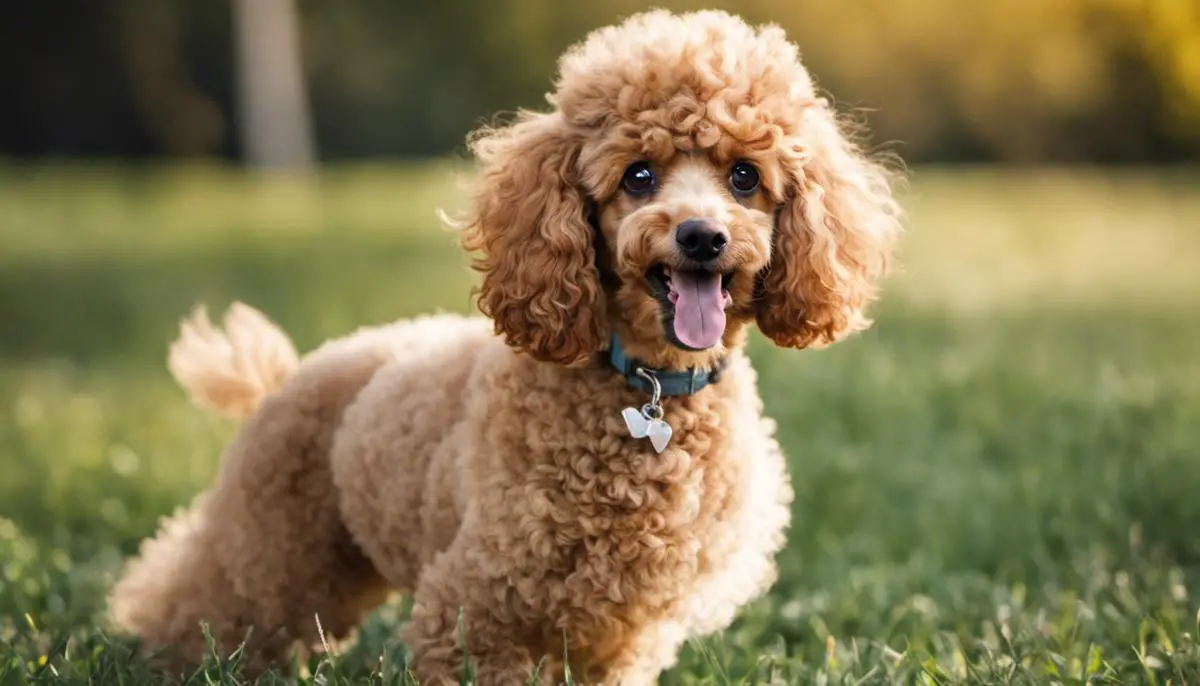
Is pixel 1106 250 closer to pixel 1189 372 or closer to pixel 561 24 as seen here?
pixel 1189 372

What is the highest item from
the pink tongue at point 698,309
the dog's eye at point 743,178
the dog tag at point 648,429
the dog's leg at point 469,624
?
the dog's eye at point 743,178

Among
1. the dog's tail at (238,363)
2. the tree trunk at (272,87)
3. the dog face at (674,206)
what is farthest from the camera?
the tree trunk at (272,87)

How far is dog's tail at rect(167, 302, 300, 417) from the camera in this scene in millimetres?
3738

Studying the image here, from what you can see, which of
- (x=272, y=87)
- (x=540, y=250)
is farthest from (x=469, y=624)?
(x=272, y=87)

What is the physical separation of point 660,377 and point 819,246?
0.49 m

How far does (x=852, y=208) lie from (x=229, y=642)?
1.99 m

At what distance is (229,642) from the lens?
346 cm

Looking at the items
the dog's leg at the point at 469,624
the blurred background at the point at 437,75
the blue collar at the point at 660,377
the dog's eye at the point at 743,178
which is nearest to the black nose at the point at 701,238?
the dog's eye at the point at 743,178

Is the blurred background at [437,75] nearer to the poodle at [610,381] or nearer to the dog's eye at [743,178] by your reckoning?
the poodle at [610,381]

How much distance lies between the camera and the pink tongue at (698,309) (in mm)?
2773

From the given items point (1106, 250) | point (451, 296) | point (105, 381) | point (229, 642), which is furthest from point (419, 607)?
point (1106, 250)

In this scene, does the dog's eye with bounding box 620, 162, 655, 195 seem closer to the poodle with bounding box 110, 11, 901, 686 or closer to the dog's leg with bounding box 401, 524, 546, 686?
the poodle with bounding box 110, 11, 901, 686

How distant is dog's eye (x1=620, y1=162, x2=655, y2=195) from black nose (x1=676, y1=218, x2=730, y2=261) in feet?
0.76

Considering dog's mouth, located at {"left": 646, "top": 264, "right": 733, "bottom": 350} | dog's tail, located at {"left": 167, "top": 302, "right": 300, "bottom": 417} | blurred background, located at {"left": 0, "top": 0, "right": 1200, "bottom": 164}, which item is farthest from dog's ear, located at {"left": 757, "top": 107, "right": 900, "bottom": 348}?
blurred background, located at {"left": 0, "top": 0, "right": 1200, "bottom": 164}
